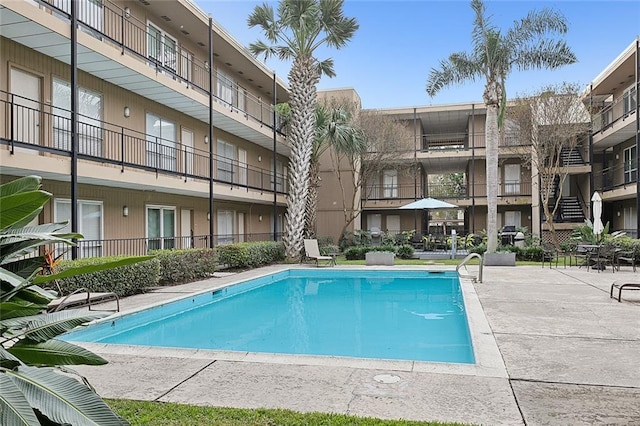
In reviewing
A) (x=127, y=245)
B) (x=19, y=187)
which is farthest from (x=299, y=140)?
(x=19, y=187)

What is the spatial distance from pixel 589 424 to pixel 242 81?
74.0ft

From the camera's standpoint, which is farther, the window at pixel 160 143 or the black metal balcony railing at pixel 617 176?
the black metal balcony railing at pixel 617 176

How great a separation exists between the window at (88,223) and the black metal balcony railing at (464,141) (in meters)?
20.3

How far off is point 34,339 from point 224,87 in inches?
810

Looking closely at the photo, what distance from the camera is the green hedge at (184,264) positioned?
13.4m

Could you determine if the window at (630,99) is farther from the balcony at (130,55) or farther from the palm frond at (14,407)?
the palm frond at (14,407)

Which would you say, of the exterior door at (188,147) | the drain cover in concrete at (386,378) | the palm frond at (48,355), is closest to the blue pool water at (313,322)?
the drain cover in concrete at (386,378)

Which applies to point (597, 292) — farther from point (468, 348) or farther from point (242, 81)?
point (242, 81)

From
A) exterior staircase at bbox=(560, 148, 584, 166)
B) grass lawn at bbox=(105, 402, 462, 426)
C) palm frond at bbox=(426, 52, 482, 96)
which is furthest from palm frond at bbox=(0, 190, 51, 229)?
exterior staircase at bbox=(560, 148, 584, 166)

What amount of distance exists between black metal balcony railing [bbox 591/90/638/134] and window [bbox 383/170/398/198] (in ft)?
38.3

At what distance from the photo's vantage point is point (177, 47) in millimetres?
17656

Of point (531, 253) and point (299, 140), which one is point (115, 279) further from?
point (531, 253)

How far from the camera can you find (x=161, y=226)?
17.4 metres

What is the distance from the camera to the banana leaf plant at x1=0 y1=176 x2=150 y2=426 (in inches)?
64.8
